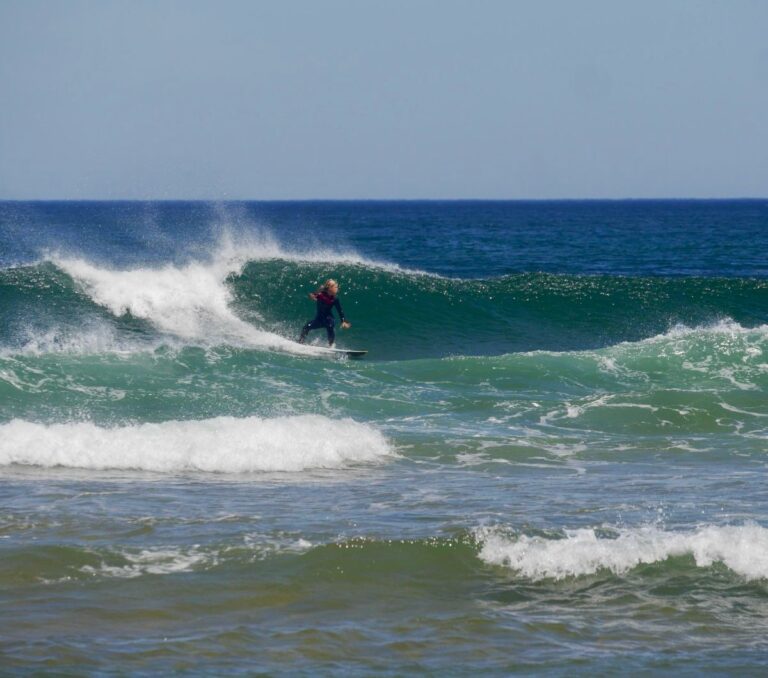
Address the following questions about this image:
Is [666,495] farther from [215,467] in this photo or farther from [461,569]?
[215,467]

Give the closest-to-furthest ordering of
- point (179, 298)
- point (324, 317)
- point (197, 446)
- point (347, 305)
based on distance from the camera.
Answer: point (197, 446)
point (324, 317)
point (179, 298)
point (347, 305)

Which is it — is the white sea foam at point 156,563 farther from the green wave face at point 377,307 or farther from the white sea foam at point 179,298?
the green wave face at point 377,307

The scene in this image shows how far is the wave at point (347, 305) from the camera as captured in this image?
21.7m

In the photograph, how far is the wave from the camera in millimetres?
21656

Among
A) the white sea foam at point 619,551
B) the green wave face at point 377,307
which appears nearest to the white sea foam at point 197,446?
the white sea foam at point 619,551

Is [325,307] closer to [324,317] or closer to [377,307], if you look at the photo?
[324,317]

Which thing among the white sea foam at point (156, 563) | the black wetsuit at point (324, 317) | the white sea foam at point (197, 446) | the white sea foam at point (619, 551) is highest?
the black wetsuit at point (324, 317)

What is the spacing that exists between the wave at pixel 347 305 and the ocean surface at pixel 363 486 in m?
0.10

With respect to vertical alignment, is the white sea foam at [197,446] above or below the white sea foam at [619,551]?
above

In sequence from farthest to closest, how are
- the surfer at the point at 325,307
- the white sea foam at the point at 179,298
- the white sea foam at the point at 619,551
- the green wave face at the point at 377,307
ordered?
the green wave face at the point at 377,307, the white sea foam at the point at 179,298, the surfer at the point at 325,307, the white sea foam at the point at 619,551

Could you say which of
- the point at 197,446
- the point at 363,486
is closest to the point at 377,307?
the point at 197,446

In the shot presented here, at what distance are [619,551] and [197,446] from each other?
5480 millimetres

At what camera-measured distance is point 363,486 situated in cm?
1051

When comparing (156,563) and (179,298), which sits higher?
(179,298)
